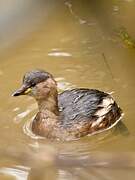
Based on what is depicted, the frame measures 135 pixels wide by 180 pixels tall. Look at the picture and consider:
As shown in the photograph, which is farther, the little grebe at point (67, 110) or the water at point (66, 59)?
the little grebe at point (67, 110)

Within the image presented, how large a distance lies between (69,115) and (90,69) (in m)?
1.28

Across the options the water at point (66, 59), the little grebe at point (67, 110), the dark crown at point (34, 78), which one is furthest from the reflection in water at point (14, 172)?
the dark crown at point (34, 78)

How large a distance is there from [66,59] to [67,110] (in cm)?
164

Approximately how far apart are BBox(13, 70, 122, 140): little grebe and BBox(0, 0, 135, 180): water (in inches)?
4.4

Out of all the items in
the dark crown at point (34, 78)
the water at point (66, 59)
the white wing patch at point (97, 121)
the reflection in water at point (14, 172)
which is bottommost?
the water at point (66, 59)

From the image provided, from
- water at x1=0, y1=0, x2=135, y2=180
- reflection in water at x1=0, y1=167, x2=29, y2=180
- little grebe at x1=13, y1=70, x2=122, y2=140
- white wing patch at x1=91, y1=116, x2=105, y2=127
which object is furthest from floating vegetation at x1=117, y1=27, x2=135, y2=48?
reflection in water at x1=0, y1=167, x2=29, y2=180

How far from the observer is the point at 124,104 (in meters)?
5.80

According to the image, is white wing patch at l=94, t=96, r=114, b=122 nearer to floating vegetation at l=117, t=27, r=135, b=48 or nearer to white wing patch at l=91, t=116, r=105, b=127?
white wing patch at l=91, t=116, r=105, b=127

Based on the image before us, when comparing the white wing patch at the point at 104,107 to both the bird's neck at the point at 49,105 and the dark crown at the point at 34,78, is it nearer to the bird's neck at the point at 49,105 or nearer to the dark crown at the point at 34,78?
the bird's neck at the point at 49,105

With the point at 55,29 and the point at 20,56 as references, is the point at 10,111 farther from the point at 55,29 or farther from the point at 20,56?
the point at 55,29

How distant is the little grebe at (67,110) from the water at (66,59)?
112mm

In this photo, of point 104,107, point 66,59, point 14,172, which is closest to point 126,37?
point 66,59

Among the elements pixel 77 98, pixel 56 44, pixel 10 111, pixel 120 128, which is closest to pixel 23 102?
pixel 10 111

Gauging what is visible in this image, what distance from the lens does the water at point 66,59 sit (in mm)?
5125
